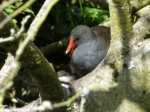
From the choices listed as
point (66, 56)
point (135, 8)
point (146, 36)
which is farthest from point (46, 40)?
point (146, 36)

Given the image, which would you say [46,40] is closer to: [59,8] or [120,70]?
[59,8]

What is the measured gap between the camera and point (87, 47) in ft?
10.7

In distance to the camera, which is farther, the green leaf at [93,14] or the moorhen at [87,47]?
the green leaf at [93,14]

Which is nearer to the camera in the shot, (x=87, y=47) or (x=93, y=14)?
(x=87, y=47)

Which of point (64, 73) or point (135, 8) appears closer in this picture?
point (64, 73)

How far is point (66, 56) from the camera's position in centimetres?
387

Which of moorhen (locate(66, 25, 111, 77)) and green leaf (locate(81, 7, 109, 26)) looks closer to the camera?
moorhen (locate(66, 25, 111, 77))

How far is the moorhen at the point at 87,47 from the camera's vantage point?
3.10 meters

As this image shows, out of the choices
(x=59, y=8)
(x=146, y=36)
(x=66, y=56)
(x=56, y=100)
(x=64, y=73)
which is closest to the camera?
(x=56, y=100)

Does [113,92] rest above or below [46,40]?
above

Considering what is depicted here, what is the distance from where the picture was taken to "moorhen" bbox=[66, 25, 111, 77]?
310 cm

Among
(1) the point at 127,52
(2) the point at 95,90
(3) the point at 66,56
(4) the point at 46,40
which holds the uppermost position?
(1) the point at 127,52

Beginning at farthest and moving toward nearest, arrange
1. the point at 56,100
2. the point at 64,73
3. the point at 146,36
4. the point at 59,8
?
the point at 59,8, the point at 64,73, the point at 146,36, the point at 56,100

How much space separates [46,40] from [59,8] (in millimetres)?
322
